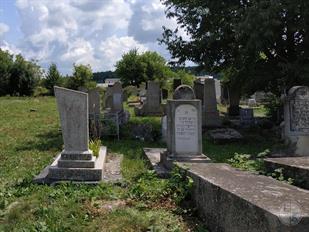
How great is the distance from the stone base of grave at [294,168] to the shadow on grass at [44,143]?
8.50 meters

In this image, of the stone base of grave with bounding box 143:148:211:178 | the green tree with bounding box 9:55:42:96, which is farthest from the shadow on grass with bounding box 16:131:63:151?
the green tree with bounding box 9:55:42:96

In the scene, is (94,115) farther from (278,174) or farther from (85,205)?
(278,174)

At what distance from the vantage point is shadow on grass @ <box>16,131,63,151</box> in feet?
45.9

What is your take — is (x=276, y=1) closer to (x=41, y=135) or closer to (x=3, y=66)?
(x=41, y=135)

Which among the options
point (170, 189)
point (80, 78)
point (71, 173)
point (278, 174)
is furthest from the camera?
point (80, 78)

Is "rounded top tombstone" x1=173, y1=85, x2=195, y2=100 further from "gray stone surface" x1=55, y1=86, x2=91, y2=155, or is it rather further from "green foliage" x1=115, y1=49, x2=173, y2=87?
"green foliage" x1=115, y1=49, x2=173, y2=87

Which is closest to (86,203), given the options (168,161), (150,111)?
(168,161)

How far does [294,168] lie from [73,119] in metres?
4.83

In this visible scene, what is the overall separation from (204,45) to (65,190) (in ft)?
41.1

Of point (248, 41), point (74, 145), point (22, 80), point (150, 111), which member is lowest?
point (74, 145)

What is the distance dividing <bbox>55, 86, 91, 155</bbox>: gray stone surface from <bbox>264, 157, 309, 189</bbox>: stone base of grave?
408 cm

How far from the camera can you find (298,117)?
1261 centimetres

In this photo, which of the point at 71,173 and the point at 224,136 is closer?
the point at 71,173

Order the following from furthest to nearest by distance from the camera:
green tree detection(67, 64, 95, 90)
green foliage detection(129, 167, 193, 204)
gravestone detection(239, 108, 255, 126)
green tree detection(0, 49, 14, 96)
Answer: green tree detection(67, 64, 95, 90), green tree detection(0, 49, 14, 96), gravestone detection(239, 108, 255, 126), green foliage detection(129, 167, 193, 204)
